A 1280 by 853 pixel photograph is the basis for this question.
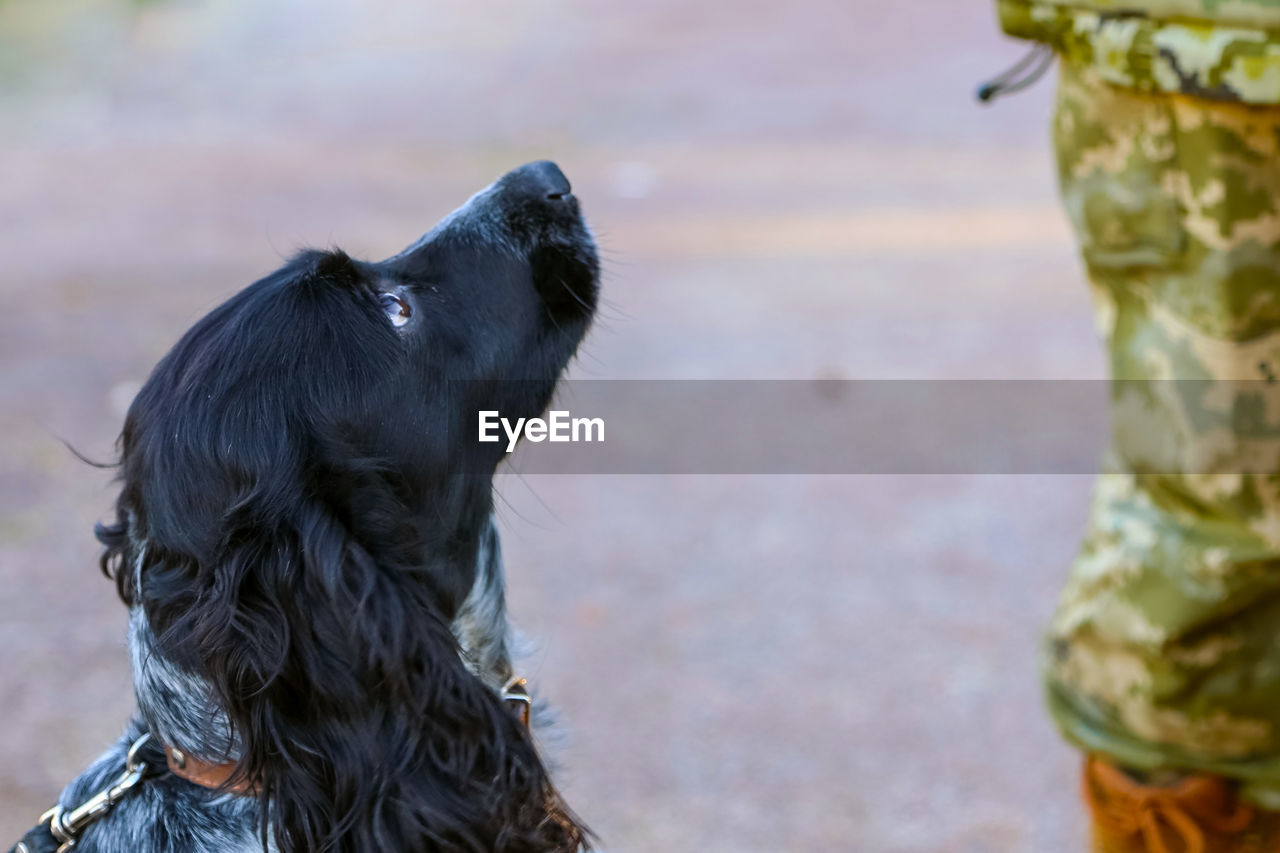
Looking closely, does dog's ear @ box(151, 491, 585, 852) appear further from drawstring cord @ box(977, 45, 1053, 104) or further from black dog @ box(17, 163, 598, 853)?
drawstring cord @ box(977, 45, 1053, 104)

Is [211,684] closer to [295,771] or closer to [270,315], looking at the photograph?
[295,771]

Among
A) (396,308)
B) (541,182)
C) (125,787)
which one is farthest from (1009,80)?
(125,787)

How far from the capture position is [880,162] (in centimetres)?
1148

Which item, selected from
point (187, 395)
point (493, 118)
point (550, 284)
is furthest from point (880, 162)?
point (187, 395)

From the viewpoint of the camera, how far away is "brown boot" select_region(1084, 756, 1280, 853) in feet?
9.16

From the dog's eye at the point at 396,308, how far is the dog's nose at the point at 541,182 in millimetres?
518

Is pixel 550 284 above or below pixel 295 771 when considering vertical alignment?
above

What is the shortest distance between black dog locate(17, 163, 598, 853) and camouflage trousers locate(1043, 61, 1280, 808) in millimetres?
1232

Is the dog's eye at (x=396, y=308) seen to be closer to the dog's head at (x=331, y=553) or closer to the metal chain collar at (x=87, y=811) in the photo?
the dog's head at (x=331, y=553)

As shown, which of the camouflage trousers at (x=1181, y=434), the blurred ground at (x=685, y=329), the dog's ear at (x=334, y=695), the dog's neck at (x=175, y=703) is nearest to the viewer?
the dog's ear at (x=334, y=695)

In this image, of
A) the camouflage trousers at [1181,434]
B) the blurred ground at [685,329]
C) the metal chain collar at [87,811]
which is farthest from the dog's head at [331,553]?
the camouflage trousers at [1181,434]

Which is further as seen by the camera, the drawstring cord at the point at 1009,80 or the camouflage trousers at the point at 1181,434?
the drawstring cord at the point at 1009,80

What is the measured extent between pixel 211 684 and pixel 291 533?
0.28 metres

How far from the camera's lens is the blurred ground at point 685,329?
13.5ft
